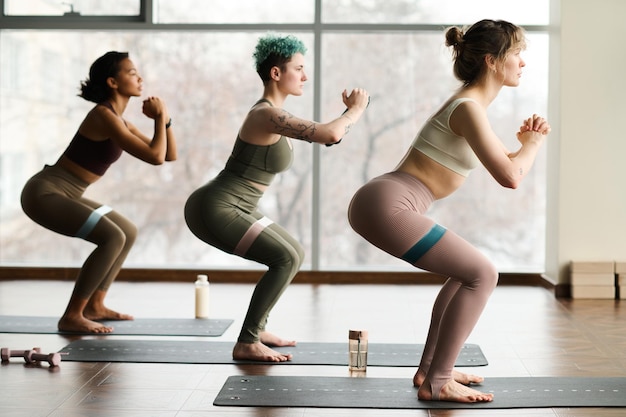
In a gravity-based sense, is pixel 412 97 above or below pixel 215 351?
above

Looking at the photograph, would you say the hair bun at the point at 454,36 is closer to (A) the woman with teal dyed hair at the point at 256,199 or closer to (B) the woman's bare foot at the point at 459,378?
(A) the woman with teal dyed hair at the point at 256,199

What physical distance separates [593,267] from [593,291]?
5.6 inches

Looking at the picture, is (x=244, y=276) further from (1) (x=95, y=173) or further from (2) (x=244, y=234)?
(2) (x=244, y=234)

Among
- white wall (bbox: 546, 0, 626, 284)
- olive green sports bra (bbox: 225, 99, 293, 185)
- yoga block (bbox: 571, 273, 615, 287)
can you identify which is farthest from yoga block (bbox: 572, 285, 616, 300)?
olive green sports bra (bbox: 225, 99, 293, 185)

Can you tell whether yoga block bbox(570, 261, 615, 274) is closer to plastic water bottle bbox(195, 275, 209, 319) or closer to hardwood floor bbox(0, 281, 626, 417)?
hardwood floor bbox(0, 281, 626, 417)

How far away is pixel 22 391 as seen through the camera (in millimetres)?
3061

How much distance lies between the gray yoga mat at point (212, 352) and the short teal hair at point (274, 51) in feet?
3.67

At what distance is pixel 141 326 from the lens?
4387mm

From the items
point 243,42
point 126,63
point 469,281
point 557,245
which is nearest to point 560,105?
point 557,245

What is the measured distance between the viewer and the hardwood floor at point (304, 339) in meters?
2.87

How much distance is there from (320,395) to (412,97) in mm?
3704

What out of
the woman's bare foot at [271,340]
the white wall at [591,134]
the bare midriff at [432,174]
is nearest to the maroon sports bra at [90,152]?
the woman's bare foot at [271,340]

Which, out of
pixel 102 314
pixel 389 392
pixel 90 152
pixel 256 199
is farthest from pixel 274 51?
pixel 102 314

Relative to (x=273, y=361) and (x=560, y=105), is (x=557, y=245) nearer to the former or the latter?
(x=560, y=105)
